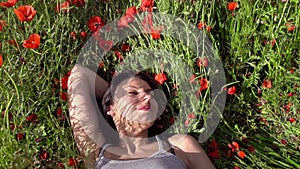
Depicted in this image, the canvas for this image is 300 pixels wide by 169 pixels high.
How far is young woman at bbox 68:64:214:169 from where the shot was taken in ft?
7.21

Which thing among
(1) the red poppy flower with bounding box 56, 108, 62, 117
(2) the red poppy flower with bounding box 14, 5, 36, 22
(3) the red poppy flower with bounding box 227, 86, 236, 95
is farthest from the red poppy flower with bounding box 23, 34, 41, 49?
(3) the red poppy flower with bounding box 227, 86, 236, 95

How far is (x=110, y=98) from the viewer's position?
2.30 metres

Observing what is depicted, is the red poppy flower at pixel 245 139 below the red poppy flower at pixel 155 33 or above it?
below

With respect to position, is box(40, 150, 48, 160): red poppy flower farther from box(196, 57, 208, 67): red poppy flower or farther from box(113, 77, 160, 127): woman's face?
box(196, 57, 208, 67): red poppy flower

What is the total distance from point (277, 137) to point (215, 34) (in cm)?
65

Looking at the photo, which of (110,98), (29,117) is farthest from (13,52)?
(110,98)

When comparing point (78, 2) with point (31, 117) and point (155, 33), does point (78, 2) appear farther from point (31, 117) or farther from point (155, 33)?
point (31, 117)

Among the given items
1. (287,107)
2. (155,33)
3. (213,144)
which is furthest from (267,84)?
(155,33)

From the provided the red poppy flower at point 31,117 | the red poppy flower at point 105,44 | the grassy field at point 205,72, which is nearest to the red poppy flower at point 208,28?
the grassy field at point 205,72

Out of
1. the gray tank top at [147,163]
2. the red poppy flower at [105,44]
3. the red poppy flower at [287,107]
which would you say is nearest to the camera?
the gray tank top at [147,163]

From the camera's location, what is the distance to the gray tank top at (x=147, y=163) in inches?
85.0

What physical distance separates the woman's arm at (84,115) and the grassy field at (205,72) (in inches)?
2.0

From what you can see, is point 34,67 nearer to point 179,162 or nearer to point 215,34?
point 179,162

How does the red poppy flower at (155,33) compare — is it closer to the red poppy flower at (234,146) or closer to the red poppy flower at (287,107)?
the red poppy flower at (234,146)
